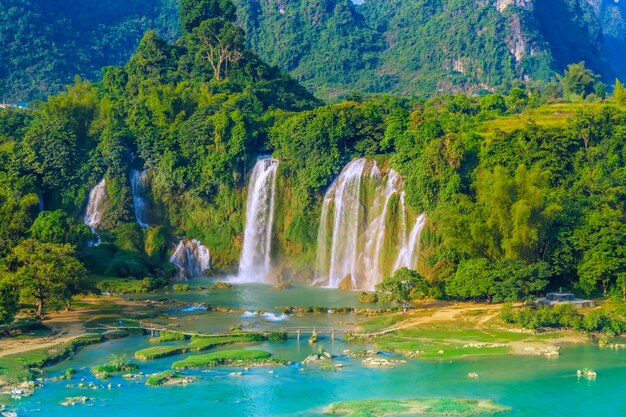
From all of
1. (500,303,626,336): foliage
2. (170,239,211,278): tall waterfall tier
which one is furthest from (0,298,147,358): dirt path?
(500,303,626,336): foliage

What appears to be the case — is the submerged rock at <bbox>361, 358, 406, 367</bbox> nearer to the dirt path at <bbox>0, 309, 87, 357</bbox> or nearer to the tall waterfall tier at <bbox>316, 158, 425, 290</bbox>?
the dirt path at <bbox>0, 309, 87, 357</bbox>

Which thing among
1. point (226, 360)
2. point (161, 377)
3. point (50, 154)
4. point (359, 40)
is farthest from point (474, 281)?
point (359, 40)

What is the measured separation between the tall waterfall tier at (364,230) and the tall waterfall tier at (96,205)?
49.2 feet

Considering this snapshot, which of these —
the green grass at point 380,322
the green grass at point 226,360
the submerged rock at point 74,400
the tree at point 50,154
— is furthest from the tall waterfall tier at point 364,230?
the submerged rock at point 74,400

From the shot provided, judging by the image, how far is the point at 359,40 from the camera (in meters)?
146

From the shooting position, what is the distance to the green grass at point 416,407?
33312 millimetres

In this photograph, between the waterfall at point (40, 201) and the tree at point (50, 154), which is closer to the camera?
the waterfall at point (40, 201)

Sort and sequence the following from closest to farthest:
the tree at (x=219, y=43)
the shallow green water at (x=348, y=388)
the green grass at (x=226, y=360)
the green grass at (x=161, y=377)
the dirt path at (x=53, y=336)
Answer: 1. the shallow green water at (x=348, y=388)
2. the green grass at (x=161, y=377)
3. the green grass at (x=226, y=360)
4. the dirt path at (x=53, y=336)
5. the tree at (x=219, y=43)

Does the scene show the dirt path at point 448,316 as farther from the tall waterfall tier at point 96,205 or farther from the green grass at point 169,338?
the tall waterfall tier at point 96,205

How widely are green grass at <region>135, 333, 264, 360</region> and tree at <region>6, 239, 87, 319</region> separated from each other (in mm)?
6820

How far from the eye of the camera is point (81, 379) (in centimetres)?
3747

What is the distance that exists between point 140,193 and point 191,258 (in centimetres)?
660

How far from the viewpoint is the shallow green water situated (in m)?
34.1

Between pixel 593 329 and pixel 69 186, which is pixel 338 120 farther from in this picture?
pixel 593 329
